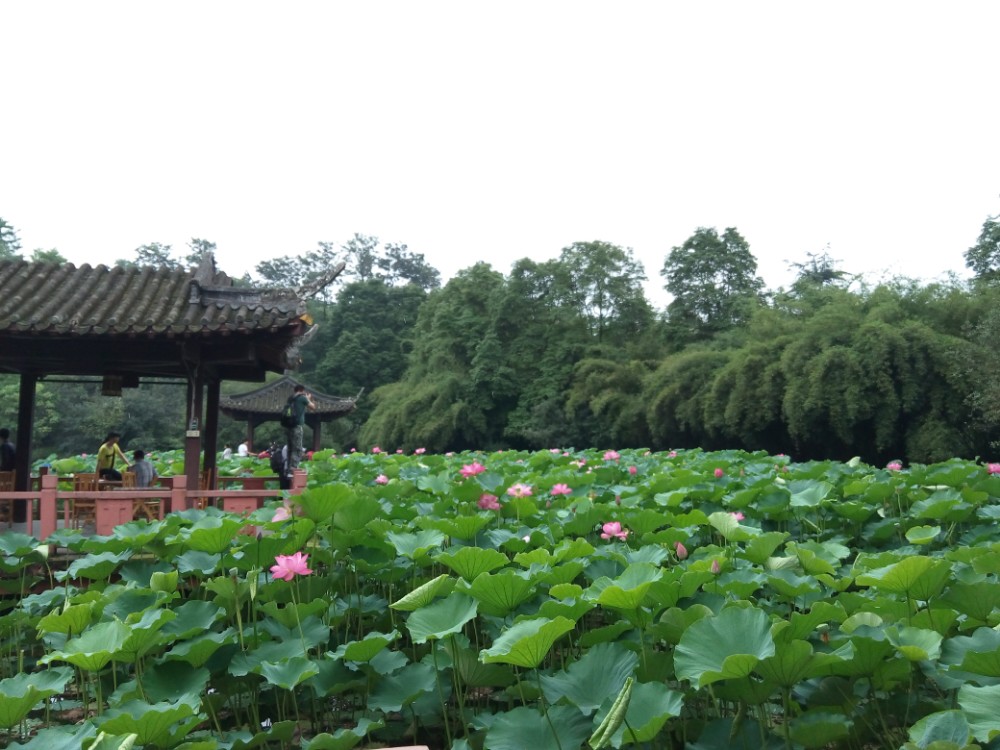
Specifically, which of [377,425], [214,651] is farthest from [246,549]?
[377,425]

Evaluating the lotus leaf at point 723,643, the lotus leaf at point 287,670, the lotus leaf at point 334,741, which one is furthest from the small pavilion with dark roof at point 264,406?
the lotus leaf at point 723,643

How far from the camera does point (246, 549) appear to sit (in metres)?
3.25

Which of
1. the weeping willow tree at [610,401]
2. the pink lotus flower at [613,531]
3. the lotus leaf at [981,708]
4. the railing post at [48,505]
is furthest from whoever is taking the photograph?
the weeping willow tree at [610,401]

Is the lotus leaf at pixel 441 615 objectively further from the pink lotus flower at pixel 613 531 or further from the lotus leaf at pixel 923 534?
the lotus leaf at pixel 923 534

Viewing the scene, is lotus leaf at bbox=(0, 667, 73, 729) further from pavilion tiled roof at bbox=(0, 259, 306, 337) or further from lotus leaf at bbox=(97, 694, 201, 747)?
pavilion tiled roof at bbox=(0, 259, 306, 337)

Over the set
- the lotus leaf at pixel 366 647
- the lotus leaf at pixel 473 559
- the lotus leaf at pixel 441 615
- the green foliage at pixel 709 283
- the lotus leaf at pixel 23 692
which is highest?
the green foliage at pixel 709 283

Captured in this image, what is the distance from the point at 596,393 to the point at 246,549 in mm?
20776

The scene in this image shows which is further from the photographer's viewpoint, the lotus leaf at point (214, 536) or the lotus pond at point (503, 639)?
the lotus leaf at point (214, 536)

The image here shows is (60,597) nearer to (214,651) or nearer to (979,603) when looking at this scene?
(214,651)

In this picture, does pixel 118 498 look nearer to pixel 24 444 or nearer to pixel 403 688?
pixel 24 444

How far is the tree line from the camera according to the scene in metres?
15.5

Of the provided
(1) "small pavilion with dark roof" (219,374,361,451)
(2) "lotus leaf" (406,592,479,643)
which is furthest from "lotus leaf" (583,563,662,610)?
(1) "small pavilion with dark roof" (219,374,361,451)

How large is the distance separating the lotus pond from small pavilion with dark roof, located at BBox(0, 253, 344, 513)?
77.0 inches

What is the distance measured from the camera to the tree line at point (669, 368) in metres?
15.5
